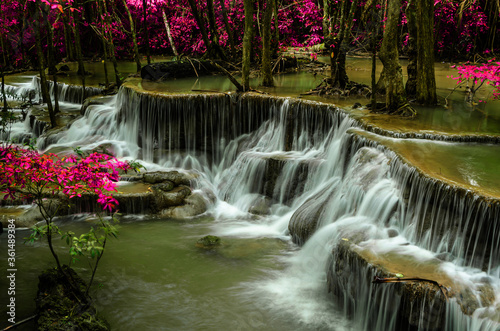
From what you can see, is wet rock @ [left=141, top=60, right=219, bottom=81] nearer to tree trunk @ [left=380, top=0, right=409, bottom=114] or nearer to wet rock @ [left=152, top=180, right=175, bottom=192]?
wet rock @ [left=152, top=180, right=175, bottom=192]

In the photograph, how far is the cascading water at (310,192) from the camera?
595 cm

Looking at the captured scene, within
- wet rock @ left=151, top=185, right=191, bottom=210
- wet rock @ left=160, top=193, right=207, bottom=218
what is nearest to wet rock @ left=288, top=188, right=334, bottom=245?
wet rock @ left=160, top=193, right=207, bottom=218

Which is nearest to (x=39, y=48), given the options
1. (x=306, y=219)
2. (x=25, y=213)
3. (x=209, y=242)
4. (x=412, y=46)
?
(x=25, y=213)

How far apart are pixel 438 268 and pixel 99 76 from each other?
16180 millimetres

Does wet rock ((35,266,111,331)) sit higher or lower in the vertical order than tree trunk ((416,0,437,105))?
lower

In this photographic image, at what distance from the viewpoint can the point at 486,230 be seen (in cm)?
578

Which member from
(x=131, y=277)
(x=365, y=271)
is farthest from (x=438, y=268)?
(x=131, y=277)

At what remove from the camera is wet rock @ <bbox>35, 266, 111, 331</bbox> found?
18.4 ft

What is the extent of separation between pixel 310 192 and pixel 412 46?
4.71 m

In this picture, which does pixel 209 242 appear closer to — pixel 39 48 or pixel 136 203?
pixel 136 203

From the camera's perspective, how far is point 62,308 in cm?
576

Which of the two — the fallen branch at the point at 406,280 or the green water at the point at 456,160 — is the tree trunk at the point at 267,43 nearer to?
the green water at the point at 456,160

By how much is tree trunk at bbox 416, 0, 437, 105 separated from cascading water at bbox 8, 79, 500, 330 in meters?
2.32

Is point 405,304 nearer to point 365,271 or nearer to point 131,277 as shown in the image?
point 365,271
